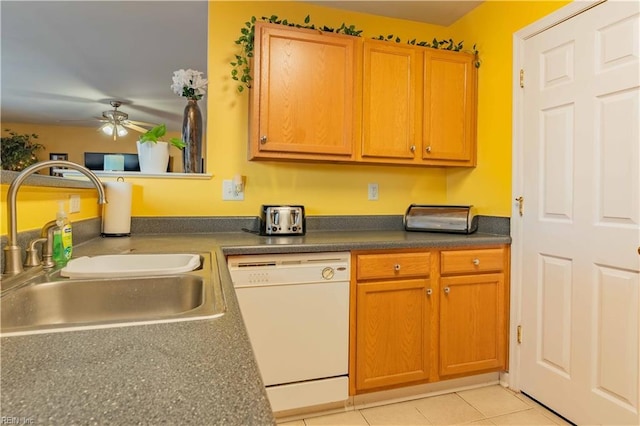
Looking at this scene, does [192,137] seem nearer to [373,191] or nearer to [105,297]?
[373,191]

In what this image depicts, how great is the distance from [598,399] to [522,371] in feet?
1.31

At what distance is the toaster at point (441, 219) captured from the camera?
7.09 feet

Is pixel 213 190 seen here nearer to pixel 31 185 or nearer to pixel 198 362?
pixel 31 185

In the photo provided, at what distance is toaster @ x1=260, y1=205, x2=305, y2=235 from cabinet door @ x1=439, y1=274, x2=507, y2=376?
0.85m

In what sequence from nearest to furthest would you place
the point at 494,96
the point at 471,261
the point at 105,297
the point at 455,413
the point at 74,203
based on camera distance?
1. the point at 105,297
2. the point at 74,203
3. the point at 455,413
4. the point at 471,261
5. the point at 494,96

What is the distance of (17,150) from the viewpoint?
5602mm

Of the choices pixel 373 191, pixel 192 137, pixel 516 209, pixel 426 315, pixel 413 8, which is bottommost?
pixel 426 315

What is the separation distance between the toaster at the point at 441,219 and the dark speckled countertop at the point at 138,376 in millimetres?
1729

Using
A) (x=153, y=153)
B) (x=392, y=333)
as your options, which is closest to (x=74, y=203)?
(x=153, y=153)

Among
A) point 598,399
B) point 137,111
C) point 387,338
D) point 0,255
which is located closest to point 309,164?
point 387,338

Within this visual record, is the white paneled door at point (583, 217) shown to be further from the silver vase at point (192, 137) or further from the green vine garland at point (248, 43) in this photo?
the silver vase at point (192, 137)

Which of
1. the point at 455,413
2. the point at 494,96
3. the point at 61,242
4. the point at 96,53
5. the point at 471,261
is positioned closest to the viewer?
the point at 61,242

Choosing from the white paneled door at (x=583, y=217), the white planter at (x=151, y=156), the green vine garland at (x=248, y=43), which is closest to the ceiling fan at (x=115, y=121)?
the white planter at (x=151, y=156)

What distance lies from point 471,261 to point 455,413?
776mm
